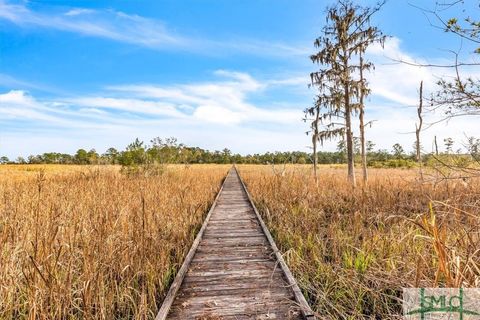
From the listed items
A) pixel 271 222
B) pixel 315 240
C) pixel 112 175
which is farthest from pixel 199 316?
pixel 112 175

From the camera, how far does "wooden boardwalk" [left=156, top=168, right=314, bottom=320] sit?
2.94 metres

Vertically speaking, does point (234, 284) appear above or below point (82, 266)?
below

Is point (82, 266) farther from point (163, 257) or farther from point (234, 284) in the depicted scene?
point (234, 284)

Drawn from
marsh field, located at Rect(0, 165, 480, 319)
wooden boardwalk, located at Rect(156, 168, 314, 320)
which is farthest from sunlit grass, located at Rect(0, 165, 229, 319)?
wooden boardwalk, located at Rect(156, 168, 314, 320)

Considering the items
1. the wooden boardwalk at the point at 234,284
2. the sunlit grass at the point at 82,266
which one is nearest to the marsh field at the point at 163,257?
the sunlit grass at the point at 82,266

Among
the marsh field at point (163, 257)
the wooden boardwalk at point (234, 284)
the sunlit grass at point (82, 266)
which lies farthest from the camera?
the wooden boardwalk at point (234, 284)

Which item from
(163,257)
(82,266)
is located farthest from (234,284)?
(82,266)

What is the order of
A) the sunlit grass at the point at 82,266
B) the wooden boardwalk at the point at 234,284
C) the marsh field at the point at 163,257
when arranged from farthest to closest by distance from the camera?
the wooden boardwalk at the point at 234,284
the sunlit grass at the point at 82,266
the marsh field at the point at 163,257

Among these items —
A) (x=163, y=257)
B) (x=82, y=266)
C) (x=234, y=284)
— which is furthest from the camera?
(x=163, y=257)

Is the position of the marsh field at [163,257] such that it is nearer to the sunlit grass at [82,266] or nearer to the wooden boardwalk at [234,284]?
the sunlit grass at [82,266]

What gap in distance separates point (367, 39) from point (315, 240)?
12.5 m

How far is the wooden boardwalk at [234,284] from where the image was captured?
2938mm

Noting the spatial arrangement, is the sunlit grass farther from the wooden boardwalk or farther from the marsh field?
the wooden boardwalk

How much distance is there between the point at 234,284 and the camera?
A: 11.9ft
